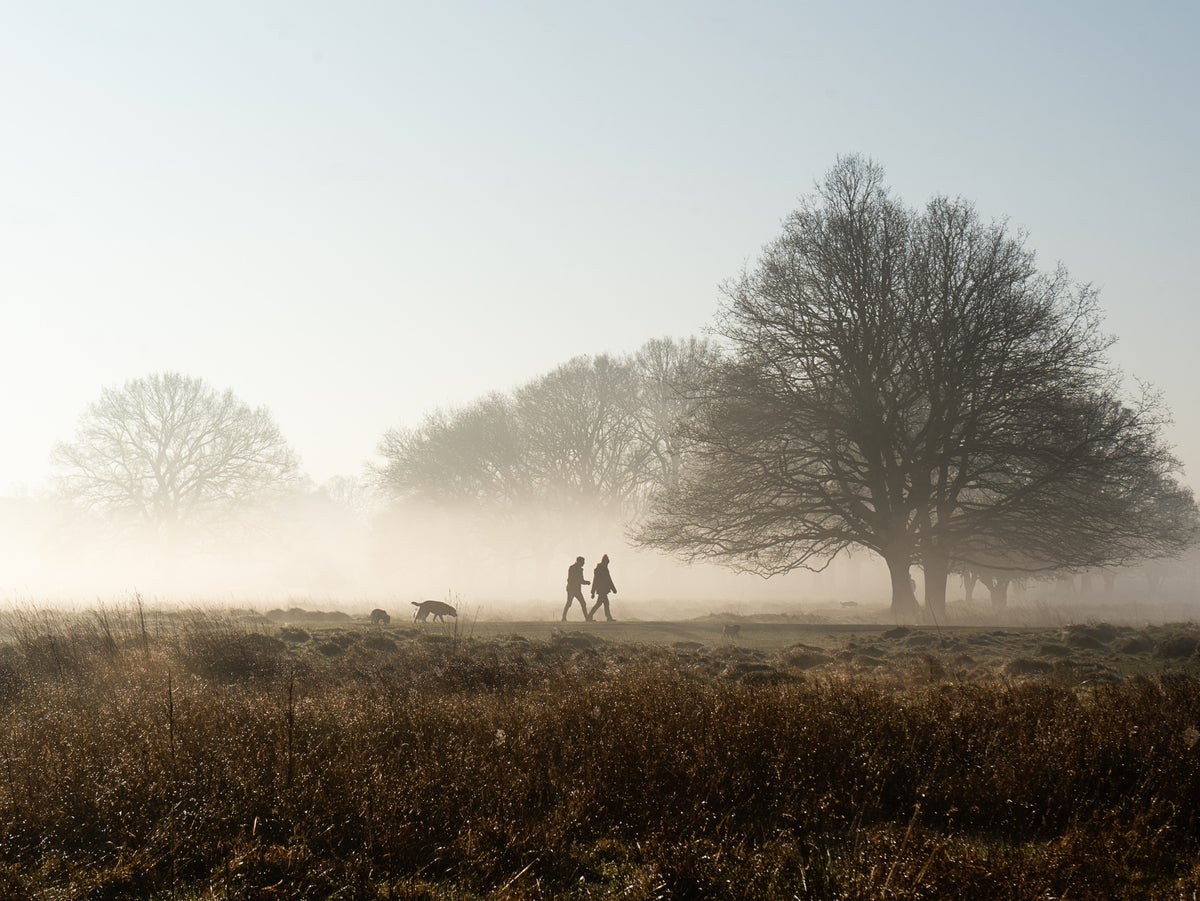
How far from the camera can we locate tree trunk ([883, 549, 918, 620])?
25672 mm

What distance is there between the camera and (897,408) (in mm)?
24484

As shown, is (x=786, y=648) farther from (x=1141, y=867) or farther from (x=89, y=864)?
(x=89, y=864)

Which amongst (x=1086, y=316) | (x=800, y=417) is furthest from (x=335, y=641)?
(x=1086, y=316)

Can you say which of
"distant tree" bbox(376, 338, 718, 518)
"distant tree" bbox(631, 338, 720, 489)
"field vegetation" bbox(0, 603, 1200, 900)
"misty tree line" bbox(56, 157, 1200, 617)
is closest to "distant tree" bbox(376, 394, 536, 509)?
"distant tree" bbox(376, 338, 718, 518)

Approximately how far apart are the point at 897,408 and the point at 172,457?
137ft

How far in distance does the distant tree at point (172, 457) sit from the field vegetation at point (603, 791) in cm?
4401

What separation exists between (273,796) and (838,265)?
21848mm

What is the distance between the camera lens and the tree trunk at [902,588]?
25672 mm

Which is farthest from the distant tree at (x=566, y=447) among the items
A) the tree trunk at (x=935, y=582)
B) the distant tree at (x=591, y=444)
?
the tree trunk at (x=935, y=582)

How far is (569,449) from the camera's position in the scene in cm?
5162

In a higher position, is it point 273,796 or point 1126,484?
point 1126,484

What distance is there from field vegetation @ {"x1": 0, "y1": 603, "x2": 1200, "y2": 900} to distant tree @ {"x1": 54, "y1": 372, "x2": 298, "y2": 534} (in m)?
44.0

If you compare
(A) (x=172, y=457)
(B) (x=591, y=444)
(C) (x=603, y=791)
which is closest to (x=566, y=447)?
(B) (x=591, y=444)

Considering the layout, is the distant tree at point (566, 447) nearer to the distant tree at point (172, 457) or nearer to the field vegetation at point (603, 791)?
the distant tree at point (172, 457)
